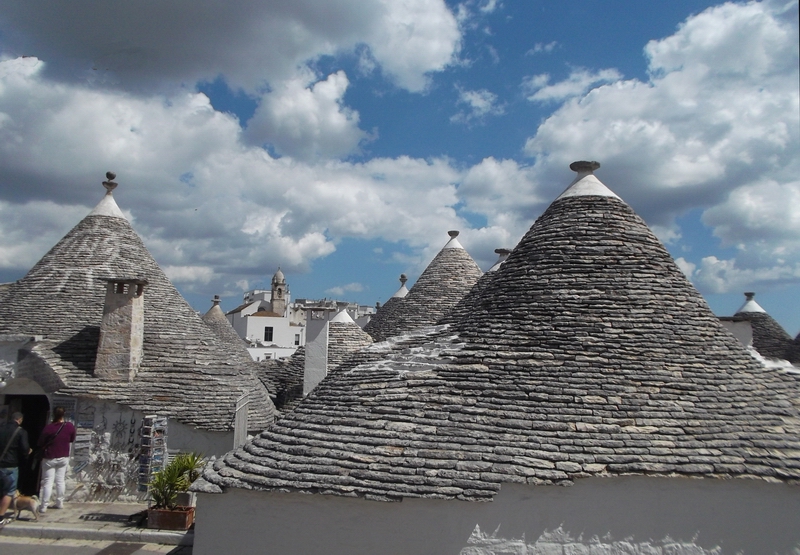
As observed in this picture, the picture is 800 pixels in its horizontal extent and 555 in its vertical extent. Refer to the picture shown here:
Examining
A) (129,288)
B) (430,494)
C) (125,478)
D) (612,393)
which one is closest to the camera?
(430,494)

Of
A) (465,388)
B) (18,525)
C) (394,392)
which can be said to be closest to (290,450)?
(394,392)

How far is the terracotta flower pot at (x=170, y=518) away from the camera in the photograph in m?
8.61

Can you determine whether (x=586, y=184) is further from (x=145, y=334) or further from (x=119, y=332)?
(x=145, y=334)

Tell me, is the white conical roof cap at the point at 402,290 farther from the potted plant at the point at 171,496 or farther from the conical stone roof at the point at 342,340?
the potted plant at the point at 171,496

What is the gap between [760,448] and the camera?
209 inches

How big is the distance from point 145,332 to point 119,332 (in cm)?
91

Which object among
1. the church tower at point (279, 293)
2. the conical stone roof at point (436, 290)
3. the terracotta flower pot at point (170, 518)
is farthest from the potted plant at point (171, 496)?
the church tower at point (279, 293)

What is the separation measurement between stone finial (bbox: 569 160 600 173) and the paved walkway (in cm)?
775

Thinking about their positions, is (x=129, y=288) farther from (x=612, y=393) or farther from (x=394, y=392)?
(x=612, y=393)

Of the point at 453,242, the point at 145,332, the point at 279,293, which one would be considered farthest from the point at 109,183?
the point at 279,293

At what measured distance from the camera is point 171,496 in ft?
28.8

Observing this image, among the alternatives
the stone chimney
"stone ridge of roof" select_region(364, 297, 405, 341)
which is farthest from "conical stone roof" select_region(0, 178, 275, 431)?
"stone ridge of roof" select_region(364, 297, 405, 341)

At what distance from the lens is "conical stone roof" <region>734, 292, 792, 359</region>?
57.5 ft

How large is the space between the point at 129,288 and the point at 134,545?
446cm
